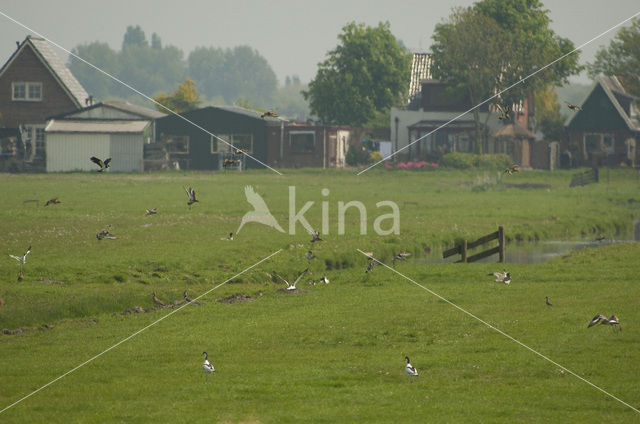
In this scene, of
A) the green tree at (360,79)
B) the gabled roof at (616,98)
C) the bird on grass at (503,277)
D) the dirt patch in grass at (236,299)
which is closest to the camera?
the dirt patch in grass at (236,299)

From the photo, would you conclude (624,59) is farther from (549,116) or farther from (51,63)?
(51,63)

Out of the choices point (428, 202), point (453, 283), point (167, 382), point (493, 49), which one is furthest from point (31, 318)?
point (493, 49)

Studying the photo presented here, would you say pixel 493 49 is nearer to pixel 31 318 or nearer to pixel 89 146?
pixel 89 146

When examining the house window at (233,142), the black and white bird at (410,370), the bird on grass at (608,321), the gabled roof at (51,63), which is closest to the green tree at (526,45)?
the house window at (233,142)

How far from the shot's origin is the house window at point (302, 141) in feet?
316

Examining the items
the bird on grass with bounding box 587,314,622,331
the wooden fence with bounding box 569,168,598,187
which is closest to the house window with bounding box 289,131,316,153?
the wooden fence with bounding box 569,168,598,187

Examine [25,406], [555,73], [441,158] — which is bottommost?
[25,406]

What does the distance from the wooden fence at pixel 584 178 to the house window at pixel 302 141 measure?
26.5 m

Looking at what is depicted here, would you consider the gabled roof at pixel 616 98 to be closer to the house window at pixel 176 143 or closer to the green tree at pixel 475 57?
the green tree at pixel 475 57

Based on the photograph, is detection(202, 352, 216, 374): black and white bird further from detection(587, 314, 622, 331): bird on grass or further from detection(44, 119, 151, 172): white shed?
detection(44, 119, 151, 172): white shed

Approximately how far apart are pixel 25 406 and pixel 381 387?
6.91 meters

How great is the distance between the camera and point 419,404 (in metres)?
18.6

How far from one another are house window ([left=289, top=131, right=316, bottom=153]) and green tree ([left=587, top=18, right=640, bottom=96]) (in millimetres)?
34201

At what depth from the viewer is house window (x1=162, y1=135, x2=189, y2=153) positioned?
3757 inches
